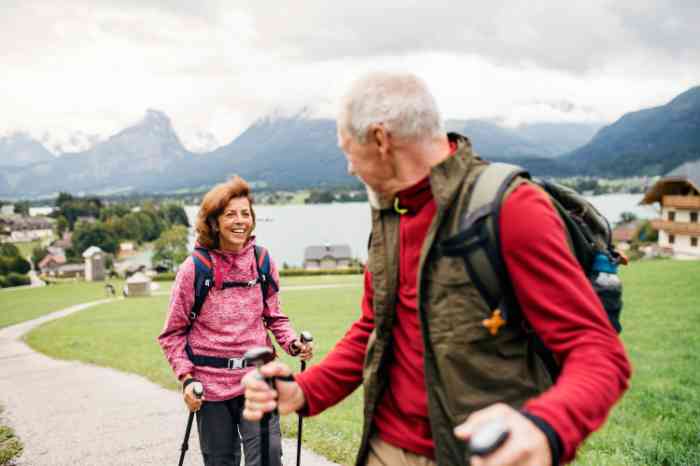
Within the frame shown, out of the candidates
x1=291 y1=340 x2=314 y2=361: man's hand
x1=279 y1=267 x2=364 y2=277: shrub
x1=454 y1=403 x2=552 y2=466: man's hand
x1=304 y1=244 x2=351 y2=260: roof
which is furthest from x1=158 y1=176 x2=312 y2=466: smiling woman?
x1=304 y1=244 x2=351 y2=260: roof

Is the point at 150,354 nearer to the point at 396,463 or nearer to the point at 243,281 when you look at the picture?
the point at 243,281

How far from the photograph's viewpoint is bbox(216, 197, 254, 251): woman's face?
4.78 m

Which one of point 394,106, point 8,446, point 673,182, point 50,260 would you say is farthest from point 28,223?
point 394,106

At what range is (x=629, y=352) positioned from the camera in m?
12.5

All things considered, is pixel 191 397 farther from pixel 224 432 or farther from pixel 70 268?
pixel 70 268

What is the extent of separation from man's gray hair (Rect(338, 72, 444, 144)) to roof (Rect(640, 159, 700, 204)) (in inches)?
2341

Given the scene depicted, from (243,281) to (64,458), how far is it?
14.8 feet

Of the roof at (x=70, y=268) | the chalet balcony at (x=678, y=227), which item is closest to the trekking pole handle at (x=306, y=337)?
the chalet balcony at (x=678, y=227)

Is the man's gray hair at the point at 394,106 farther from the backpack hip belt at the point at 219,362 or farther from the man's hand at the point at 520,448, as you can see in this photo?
the backpack hip belt at the point at 219,362

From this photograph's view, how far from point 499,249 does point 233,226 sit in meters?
3.23

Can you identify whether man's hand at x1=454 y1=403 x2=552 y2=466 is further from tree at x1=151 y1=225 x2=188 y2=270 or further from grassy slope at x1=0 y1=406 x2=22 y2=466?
tree at x1=151 y1=225 x2=188 y2=270

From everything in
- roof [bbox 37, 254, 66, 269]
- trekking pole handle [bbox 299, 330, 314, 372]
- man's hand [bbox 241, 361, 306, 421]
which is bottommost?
roof [bbox 37, 254, 66, 269]

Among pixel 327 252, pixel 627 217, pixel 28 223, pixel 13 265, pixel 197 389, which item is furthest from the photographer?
pixel 28 223

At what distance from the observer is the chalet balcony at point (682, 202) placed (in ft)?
→ 173
